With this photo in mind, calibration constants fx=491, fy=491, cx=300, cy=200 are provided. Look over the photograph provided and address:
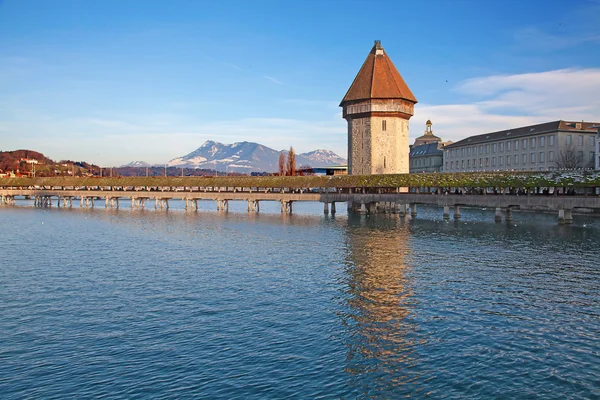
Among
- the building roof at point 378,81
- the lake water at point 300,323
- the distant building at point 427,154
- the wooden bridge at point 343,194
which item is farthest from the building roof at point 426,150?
the lake water at point 300,323

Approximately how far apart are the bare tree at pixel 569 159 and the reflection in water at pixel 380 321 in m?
47.3

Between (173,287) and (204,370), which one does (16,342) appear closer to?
(204,370)

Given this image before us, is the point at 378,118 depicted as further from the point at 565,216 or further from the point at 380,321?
the point at 380,321

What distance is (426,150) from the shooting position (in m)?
109

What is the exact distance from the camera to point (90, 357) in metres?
11.8

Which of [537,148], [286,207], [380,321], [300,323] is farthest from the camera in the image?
[537,148]

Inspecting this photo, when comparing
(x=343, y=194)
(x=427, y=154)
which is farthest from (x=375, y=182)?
(x=427, y=154)

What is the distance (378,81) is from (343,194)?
657 inches

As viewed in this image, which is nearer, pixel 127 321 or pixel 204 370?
pixel 204 370

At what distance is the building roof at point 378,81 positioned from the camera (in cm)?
6181

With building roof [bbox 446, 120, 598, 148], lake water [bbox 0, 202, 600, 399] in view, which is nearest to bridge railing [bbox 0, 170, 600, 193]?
building roof [bbox 446, 120, 598, 148]

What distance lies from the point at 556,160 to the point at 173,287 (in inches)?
2484

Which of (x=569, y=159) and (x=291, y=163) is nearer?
(x=569, y=159)

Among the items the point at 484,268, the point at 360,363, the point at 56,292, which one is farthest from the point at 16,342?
the point at 484,268
